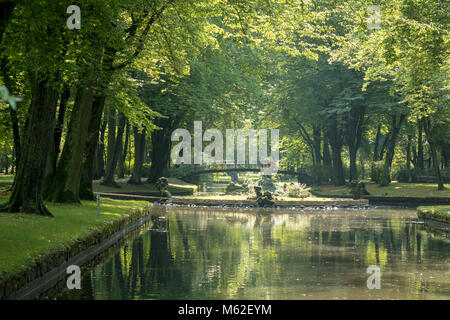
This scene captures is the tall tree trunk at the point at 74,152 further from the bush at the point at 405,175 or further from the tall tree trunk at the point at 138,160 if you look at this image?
the bush at the point at 405,175

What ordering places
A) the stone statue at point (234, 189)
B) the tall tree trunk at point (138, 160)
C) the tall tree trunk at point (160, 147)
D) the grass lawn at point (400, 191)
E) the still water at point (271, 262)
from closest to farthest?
the still water at point (271, 262)
the grass lawn at point (400, 191)
the stone statue at point (234, 189)
the tall tree trunk at point (138, 160)
the tall tree trunk at point (160, 147)

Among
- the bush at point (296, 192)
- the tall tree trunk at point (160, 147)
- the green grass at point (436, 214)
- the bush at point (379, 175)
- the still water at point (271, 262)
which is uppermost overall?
the tall tree trunk at point (160, 147)

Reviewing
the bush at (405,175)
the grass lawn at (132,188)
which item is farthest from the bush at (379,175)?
the grass lawn at (132,188)

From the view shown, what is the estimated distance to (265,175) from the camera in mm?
45281

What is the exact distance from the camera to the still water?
12273mm

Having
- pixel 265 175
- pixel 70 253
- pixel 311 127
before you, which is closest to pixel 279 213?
pixel 265 175

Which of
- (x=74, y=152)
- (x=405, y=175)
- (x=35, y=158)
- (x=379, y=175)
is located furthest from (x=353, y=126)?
(x=35, y=158)

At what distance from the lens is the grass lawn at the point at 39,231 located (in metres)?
12.1

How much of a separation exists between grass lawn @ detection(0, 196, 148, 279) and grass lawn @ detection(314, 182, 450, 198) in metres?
29.5

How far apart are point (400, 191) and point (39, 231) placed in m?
38.7

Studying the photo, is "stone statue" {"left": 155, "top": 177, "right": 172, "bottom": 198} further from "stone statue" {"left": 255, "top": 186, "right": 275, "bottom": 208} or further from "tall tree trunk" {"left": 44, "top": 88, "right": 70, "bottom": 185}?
"tall tree trunk" {"left": 44, "top": 88, "right": 70, "bottom": 185}

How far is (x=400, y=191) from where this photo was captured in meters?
50.2

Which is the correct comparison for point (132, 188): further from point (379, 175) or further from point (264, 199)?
point (379, 175)

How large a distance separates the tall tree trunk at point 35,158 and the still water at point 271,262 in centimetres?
330
